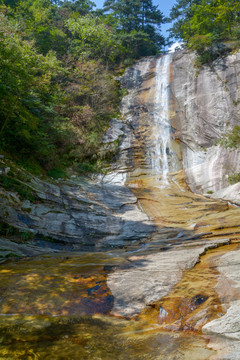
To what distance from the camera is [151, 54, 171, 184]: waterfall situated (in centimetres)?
1720

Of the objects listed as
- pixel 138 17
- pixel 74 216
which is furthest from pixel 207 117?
pixel 138 17

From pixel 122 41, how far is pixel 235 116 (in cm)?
1803

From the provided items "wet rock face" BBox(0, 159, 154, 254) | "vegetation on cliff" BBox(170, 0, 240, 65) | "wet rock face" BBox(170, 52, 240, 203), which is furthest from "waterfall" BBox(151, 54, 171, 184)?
"wet rock face" BBox(0, 159, 154, 254)

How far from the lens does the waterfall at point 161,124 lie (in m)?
17.2

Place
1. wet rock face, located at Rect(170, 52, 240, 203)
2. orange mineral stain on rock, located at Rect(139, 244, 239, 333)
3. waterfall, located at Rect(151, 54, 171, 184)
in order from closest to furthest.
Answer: orange mineral stain on rock, located at Rect(139, 244, 239, 333)
wet rock face, located at Rect(170, 52, 240, 203)
waterfall, located at Rect(151, 54, 171, 184)

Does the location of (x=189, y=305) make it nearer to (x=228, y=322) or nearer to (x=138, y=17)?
(x=228, y=322)

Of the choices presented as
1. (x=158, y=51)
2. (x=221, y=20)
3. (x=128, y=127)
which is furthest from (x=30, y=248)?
(x=158, y=51)

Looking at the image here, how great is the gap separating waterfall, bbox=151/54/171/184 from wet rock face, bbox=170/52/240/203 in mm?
654

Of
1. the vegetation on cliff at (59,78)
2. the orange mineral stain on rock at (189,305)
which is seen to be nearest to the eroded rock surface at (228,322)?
the orange mineral stain on rock at (189,305)

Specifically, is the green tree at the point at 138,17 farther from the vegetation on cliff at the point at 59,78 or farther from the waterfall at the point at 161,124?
the waterfall at the point at 161,124

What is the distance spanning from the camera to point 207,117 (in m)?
18.8

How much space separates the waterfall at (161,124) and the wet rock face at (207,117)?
0.65 meters

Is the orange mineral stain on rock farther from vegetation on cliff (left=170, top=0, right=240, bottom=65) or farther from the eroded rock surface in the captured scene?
vegetation on cliff (left=170, top=0, right=240, bottom=65)

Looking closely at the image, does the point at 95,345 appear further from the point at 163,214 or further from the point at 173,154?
the point at 173,154
